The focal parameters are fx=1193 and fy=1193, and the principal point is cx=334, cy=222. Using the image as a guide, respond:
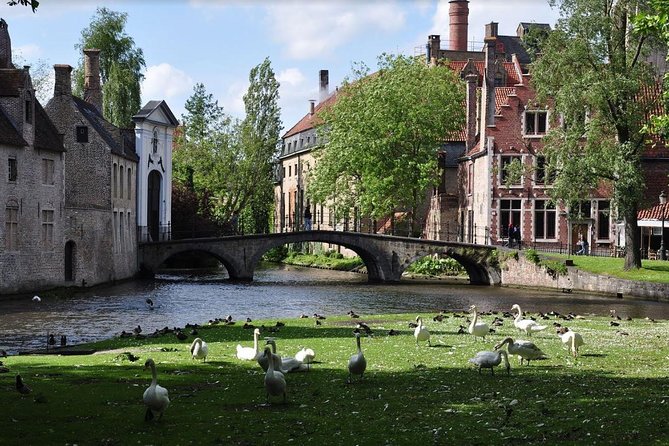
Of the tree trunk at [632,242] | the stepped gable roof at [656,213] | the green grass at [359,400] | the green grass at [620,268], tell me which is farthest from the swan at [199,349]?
the stepped gable roof at [656,213]

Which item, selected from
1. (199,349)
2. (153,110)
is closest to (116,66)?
(153,110)

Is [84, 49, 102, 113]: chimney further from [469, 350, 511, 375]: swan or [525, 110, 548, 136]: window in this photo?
[469, 350, 511, 375]: swan

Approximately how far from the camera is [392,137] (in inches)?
3263

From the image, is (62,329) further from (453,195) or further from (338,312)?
(453,195)

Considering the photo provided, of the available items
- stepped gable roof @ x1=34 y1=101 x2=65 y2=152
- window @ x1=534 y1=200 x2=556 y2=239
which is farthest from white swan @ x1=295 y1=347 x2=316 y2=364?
window @ x1=534 y1=200 x2=556 y2=239

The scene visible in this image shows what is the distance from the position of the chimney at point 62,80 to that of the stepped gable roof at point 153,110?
1223 cm

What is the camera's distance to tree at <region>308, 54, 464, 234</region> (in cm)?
8275

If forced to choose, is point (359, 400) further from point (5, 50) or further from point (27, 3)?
point (5, 50)

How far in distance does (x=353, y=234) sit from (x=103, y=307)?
100ft

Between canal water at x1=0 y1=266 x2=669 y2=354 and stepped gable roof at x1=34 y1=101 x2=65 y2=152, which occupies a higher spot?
stepped gable roof at x1=34 y1=101 x2=65 y2=152

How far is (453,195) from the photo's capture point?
8869 cm

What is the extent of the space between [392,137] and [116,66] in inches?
838

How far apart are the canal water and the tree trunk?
3108 millimetres

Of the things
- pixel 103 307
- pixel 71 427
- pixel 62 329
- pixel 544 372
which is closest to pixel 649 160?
pixel 103 307
